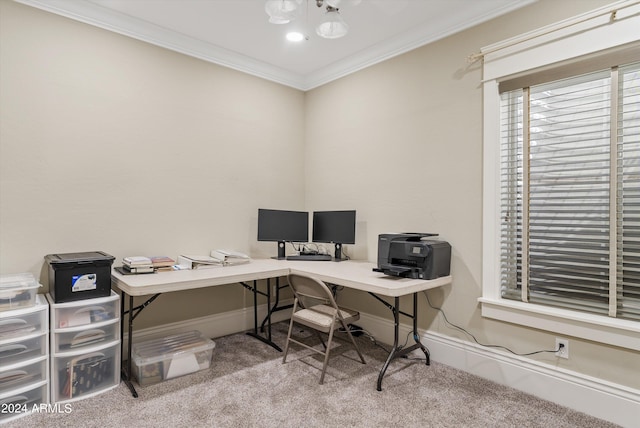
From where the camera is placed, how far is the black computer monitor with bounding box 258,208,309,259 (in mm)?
3438

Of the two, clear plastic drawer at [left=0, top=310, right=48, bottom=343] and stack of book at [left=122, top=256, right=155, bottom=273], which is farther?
stack of book at [left=122, top=256, right=155, bottom=273]

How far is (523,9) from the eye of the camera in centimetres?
242

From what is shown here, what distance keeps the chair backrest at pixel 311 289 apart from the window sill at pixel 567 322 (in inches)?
42.9

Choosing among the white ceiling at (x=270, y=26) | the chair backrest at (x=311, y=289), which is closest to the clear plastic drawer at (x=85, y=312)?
the chair backrest at (x=311, y=289)

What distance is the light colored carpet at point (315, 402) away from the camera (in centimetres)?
204

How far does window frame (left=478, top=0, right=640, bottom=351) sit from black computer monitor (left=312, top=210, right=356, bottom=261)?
1.13 metres

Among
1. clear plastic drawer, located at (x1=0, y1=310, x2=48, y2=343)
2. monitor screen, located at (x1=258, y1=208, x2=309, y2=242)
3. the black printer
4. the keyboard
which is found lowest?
clear plastic drawer, located at (x1=0, y1=310, x2=48, y2=343)

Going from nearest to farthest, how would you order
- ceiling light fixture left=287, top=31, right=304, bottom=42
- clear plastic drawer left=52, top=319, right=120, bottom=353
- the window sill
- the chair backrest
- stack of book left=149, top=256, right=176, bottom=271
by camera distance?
the window sill, clear plastic drawer left=52, top=319, right=120, bottom=353, the chair backrest, stack of book left=149, top=256, right=176, bottom=271, ceiling light fixture left=287, top=31, right=304, bottom=42

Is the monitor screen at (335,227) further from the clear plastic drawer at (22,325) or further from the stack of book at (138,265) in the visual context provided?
the clear plastic drawer at (22,325)

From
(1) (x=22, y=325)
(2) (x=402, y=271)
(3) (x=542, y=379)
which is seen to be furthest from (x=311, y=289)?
(1) (x=22, y=325)

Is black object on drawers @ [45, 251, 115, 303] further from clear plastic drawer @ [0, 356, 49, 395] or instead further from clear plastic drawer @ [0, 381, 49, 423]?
clear plastic drawer @ [0, 381, 49, 423]

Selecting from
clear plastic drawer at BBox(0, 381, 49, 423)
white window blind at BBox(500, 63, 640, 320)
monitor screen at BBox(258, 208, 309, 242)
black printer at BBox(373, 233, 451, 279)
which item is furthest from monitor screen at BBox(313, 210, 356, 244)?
clear plastic drawer at BBox(0, 381, 49, 423)

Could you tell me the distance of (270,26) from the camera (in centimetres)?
294

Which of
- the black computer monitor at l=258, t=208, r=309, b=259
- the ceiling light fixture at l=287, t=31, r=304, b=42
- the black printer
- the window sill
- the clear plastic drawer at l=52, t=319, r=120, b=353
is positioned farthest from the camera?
the black computer monitor at l=258, t=208, r=309, b=259
